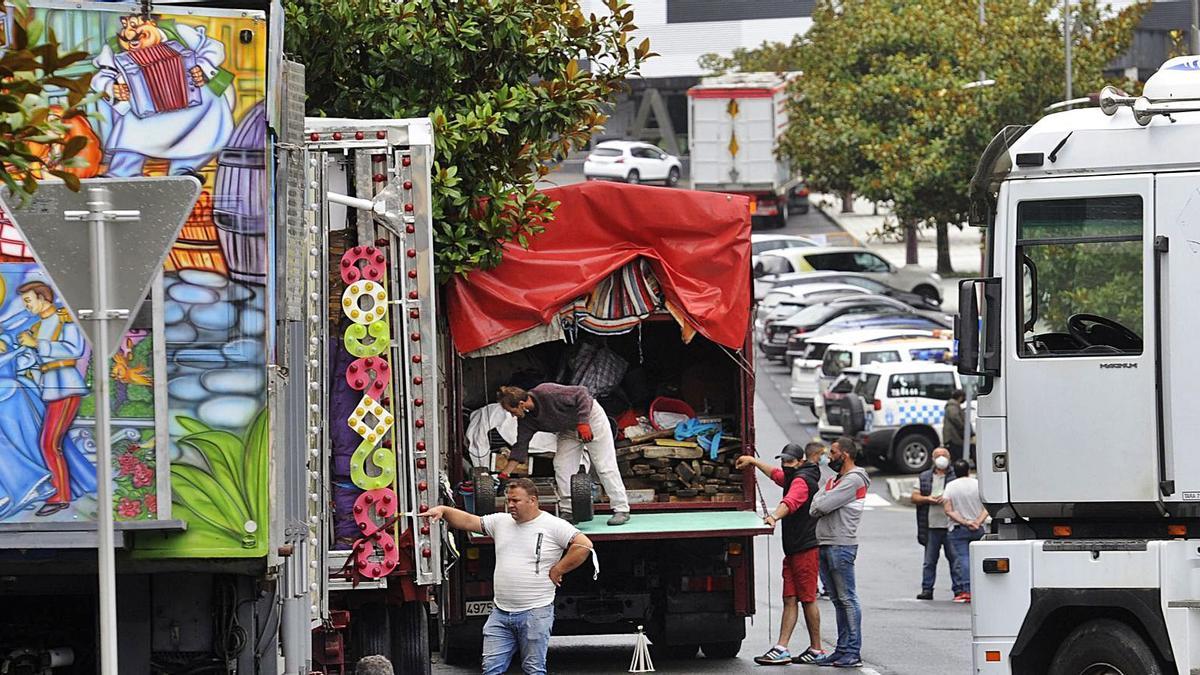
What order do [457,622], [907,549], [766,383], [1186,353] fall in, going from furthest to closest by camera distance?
[766,383], [907,549], [457,622], [1186,353]

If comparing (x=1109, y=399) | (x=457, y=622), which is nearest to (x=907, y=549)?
(x=457, y=622)

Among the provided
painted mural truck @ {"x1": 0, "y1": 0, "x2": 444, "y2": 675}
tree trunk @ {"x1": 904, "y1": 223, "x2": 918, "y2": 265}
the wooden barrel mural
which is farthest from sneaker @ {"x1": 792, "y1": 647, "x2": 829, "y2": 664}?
tree trunk @ {"x1": 904, "y1": 223, "x2": 918, "y2": 265}

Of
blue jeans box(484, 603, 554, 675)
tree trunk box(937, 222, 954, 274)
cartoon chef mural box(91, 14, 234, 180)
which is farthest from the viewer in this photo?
tree trunk box(937, 222, 954, 274)

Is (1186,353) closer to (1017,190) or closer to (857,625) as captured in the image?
(1017,190)

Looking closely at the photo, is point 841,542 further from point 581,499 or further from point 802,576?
→ point 581,499

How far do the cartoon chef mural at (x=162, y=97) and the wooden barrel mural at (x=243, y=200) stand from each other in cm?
6

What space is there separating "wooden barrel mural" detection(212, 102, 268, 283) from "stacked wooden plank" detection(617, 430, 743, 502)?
7.63 meters

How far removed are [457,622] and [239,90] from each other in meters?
7.29

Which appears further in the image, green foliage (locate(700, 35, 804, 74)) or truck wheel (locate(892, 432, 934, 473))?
green foliage (locate(700, 35, 804, 74))

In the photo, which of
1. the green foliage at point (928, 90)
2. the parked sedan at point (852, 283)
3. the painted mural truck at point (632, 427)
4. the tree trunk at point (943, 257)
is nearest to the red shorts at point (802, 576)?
the painted mural truck at point (632, 427)

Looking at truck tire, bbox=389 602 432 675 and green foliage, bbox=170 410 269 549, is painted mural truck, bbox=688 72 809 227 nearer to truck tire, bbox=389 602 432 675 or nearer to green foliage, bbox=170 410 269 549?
truck tire, bbox=389 602 432 675

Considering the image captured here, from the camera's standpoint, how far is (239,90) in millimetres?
7254

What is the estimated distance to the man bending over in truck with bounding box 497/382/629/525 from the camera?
13.8 meters

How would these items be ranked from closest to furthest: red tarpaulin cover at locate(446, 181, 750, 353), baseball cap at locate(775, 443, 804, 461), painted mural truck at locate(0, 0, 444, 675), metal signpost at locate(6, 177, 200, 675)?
metal signpost at locate(6, 177, 200, 675) → painted mural truck at locate(0, 0, 444, 675) → red tarpaulin cover at locate(446, 181, 750, 353) → baseball cap at locate(775, 443, 804, 461)
